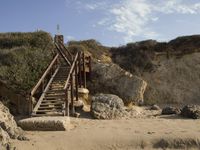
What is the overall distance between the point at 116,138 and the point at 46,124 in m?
2.62

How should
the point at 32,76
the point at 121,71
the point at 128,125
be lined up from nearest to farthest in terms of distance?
the point at 128,125 → the point at 32,76 → the point at 121,71

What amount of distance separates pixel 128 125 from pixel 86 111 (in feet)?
10.7

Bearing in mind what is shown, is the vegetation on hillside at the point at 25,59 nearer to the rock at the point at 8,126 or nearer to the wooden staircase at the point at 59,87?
the wooden staircase at the point at 59,87

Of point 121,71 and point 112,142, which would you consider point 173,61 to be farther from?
point 112,142

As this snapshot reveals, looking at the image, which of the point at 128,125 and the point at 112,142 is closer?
the point at 112,142

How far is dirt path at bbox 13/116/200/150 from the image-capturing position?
12.3m

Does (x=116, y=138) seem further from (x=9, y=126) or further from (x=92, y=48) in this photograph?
(x=92, y=48)

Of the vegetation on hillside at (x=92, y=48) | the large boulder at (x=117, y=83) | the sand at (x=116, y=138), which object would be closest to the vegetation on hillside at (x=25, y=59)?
the vegetation on hillside at (x=92, y=48)

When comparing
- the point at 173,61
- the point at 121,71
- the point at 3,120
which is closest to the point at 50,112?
the point at 3,120

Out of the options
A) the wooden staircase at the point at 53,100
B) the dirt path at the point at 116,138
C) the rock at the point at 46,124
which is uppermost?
the wooden staircase at the point at 53,100

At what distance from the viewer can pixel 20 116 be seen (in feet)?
56.7

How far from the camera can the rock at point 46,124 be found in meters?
14.0

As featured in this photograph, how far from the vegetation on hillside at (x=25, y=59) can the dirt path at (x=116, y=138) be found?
5.98m

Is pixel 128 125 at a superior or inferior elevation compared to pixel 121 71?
inferior
